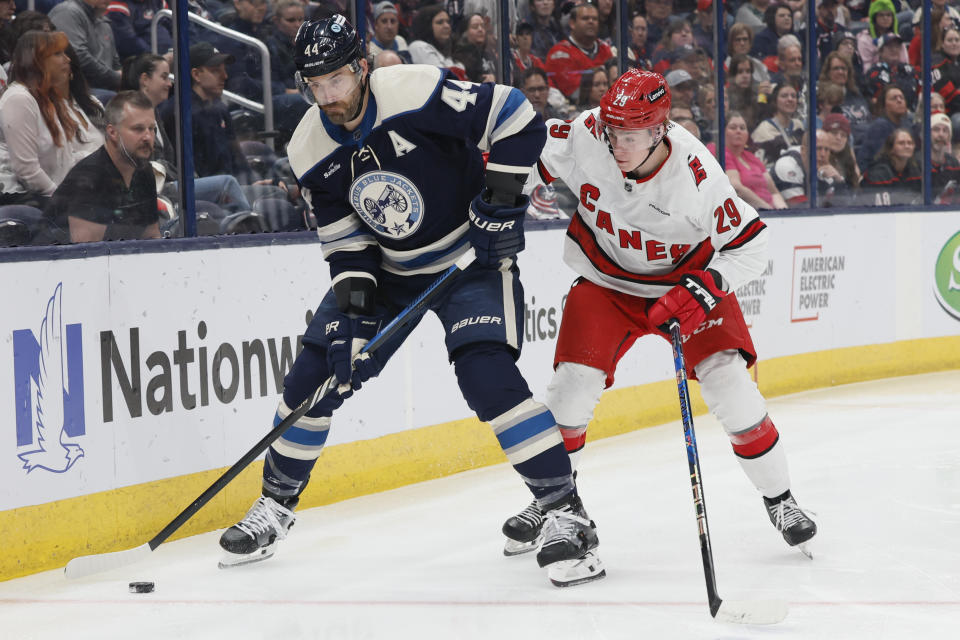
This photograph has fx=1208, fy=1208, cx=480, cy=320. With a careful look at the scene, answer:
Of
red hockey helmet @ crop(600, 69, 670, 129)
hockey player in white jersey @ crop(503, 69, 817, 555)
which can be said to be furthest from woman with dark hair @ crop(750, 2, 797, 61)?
red hockey helmet @ crop(600, 69, 670, 129)

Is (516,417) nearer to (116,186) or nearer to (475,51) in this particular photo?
(116,186)

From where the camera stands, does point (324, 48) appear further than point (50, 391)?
No

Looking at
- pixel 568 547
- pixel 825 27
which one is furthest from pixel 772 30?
pixel 568 547

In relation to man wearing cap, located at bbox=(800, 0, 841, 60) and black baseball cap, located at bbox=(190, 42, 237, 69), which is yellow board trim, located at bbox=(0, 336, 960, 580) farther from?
man wearing cap, located at bbox=(800, 0, 841, 60)

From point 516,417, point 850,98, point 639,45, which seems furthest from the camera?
point 850,98

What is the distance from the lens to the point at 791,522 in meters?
3.00

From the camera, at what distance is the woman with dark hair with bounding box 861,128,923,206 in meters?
6.88

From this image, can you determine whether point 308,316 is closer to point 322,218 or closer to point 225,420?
point 225,420

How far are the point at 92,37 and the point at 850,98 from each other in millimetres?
4794

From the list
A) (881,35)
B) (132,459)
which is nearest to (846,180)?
(881,35)

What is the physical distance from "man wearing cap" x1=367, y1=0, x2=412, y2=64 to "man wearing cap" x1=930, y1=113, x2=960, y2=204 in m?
3.87

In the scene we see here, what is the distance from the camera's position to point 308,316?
388 cm

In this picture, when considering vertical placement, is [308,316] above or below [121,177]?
below

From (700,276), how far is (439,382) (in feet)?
5.47
